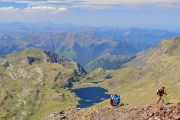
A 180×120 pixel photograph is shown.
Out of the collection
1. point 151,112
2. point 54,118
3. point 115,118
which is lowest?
point 54,118

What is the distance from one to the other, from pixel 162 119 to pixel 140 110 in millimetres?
14653

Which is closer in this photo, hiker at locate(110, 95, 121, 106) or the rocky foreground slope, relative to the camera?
the rocky foreground slope

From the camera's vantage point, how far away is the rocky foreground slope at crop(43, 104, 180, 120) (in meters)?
76.9

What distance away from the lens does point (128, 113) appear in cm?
9212

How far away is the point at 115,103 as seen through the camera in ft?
336

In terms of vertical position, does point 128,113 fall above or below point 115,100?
above

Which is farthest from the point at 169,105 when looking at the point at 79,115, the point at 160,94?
the point at 79,115

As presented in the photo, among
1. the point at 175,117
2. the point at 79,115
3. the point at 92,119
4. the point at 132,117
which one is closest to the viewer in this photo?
the point at 175,117

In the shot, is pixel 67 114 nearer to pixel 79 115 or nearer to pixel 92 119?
pixel 79 115

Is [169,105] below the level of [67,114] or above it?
above

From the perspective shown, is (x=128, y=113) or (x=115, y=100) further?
(x=115, y=100)

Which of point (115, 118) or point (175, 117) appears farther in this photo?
point (115, 118)

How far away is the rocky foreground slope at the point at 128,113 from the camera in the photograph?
252 feet

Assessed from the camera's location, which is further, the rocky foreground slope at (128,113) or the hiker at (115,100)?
the hiker at (115,100)
